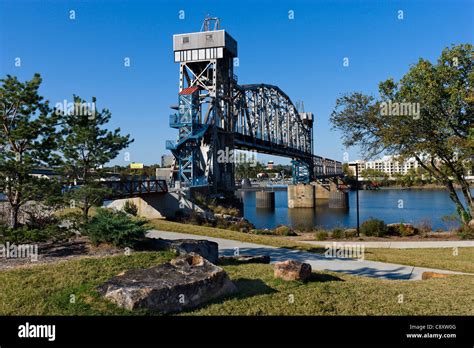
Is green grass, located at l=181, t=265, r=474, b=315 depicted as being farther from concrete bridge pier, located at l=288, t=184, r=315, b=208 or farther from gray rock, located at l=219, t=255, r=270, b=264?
concrete bridge pier, located at l=288, t=184, r=315, b=208

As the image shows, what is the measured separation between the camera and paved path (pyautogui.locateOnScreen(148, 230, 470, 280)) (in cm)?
1264

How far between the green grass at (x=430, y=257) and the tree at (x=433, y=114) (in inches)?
246

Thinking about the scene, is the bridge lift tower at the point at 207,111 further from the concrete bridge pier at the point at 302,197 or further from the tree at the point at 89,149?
the concrete bridge pier at the point at 302,197

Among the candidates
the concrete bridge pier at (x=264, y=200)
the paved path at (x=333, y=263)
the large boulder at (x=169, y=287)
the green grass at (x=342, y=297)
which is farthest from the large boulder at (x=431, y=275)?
the concrete bridge pier at (x=264, y=200)

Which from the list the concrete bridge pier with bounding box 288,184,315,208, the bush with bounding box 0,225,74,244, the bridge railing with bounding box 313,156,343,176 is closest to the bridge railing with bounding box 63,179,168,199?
the bush with bounding box 0,225,74,244

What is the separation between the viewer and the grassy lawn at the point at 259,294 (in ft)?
24.3

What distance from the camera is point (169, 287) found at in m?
7.34

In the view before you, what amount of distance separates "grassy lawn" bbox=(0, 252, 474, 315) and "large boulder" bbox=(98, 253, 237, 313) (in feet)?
0.65

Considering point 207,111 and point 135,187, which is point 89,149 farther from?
point 207,111

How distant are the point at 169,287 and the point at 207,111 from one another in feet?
138

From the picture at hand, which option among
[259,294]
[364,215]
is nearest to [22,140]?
[259,294]
